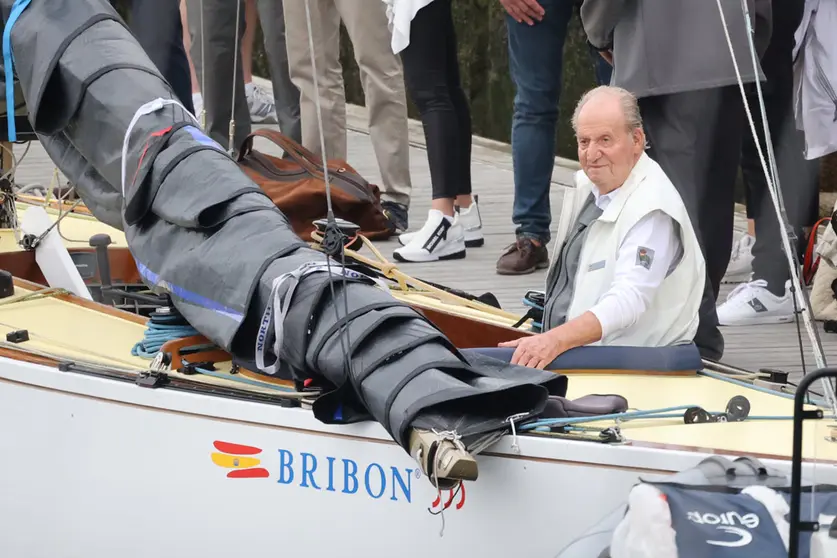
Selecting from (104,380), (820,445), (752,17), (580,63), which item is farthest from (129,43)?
(580,63)

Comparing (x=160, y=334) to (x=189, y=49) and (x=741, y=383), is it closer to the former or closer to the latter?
(x=741, y=383)

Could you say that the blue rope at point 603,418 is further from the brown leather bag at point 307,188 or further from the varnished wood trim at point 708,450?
the brown leather bag at point 307,188

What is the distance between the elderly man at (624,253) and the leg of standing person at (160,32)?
2.80 m

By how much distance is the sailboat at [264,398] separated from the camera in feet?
7.48

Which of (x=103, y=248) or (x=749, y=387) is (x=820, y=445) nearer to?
(x=749, y=387)

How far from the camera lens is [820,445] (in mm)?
2180

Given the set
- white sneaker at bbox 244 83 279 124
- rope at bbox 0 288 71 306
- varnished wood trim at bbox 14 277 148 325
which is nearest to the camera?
varnished wood trim at bbox 14 277 148 325

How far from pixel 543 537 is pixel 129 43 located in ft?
5.85

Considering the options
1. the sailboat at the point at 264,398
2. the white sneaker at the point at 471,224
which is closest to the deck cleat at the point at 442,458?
the sailboat at the point at 264,398

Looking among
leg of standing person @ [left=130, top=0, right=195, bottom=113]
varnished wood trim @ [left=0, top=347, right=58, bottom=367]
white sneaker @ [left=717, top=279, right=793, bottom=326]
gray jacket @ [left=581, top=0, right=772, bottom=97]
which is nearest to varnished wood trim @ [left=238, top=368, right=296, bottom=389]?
varnished wood trim @ [left=0, top=347, right=58, bottom=367]

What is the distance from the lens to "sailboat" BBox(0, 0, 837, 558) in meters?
2.28

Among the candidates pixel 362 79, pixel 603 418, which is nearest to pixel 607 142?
pixel 603 418

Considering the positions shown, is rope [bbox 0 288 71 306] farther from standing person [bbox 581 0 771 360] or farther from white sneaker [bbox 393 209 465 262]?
white sneaker [bbox 393 209 465 262]

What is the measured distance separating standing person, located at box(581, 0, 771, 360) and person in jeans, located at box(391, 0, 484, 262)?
46.0 inches
